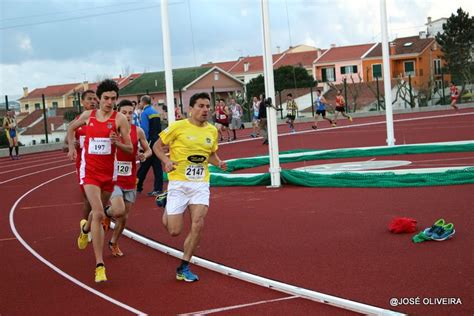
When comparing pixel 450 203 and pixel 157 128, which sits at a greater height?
pixel 157 128

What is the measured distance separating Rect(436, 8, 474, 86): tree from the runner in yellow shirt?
7223 centimetres

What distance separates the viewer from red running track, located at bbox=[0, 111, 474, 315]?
689 centimetres

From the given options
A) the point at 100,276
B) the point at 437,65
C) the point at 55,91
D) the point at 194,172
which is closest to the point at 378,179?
the point at 194,172

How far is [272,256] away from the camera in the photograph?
8.75 metres

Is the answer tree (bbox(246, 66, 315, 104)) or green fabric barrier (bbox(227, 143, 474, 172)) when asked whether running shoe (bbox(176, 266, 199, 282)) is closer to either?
green fabric barrier (bbox(227, 143, 474, 172))

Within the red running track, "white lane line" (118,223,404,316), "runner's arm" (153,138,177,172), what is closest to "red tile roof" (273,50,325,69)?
the red running track

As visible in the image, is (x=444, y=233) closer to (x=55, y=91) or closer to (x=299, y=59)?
(x=299, y=59)

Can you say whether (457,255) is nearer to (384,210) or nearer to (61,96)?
(384,210)

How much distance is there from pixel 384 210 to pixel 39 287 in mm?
5469

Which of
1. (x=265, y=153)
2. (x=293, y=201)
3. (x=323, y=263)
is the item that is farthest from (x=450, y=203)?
(x=265, y=153)

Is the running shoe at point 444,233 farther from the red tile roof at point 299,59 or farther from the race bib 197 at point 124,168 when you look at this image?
the red tile roof at point 299,59

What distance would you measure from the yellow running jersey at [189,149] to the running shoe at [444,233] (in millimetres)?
2746

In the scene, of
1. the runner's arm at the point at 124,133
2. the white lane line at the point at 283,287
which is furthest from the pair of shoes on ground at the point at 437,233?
the runner's arm at the point at 124,133

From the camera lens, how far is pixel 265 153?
24.8m
